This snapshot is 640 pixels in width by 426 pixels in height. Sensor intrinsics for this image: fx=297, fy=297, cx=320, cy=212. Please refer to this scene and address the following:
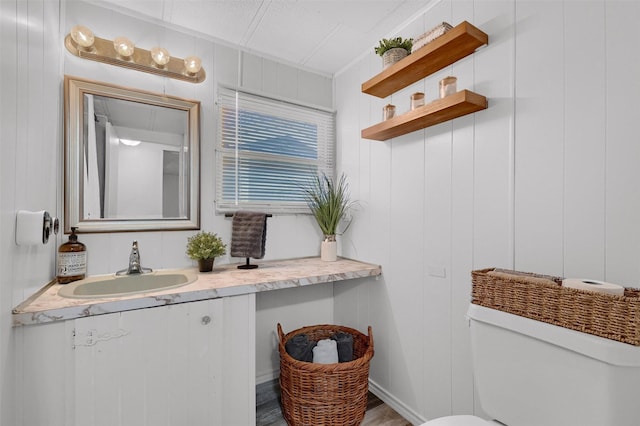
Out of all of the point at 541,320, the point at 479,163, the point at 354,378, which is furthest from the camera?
the point at 354,378

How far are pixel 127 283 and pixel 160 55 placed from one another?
123cm

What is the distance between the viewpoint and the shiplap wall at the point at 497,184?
0.96 meters

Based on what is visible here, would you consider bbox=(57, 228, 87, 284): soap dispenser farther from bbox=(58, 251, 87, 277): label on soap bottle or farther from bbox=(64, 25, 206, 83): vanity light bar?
bbox=(64, 25, 206, 83): vanity light bar

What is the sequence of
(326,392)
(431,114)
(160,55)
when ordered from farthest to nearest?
(160,55) → (326,392) → (431,114)

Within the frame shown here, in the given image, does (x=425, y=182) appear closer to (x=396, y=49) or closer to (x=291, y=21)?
(x=396, y=49)

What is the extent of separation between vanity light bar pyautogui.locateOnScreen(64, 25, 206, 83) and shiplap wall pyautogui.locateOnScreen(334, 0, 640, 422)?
110cm

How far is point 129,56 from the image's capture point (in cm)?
156

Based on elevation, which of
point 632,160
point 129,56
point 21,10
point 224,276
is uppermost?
point 129,56

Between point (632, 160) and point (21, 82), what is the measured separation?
2003 millimetres

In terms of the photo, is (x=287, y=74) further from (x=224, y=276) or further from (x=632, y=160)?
(x=632, y=160)

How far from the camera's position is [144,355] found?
3.80 ft

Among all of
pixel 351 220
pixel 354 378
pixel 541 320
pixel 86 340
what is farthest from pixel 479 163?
pixel 86 340

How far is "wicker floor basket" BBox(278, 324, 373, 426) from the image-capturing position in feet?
4.96

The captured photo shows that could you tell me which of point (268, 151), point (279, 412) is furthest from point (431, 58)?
point (279, 412)
